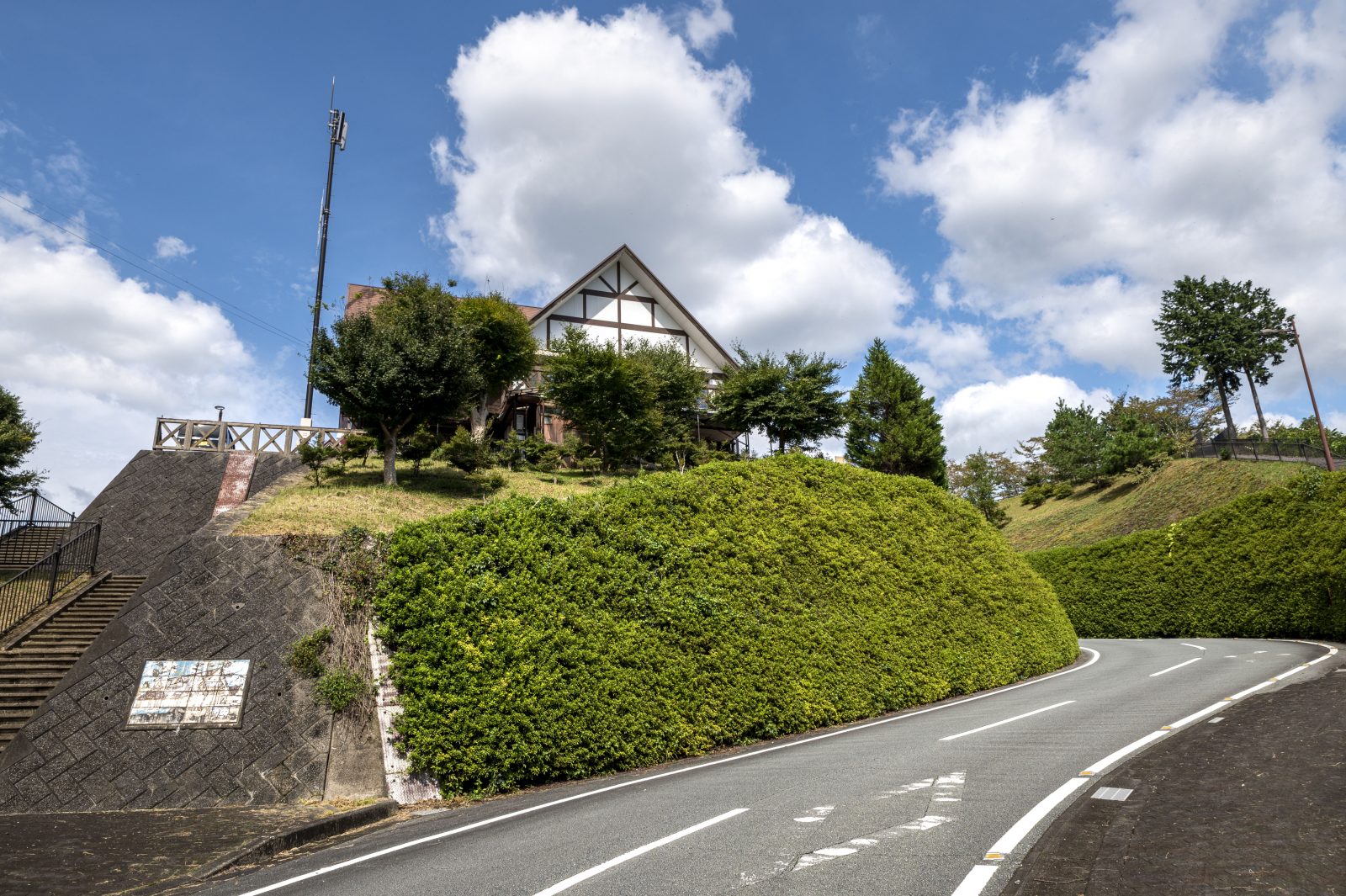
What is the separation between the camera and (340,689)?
9.64 m

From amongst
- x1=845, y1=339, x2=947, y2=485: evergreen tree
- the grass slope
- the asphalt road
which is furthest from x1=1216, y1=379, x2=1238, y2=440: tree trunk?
the asphalt road

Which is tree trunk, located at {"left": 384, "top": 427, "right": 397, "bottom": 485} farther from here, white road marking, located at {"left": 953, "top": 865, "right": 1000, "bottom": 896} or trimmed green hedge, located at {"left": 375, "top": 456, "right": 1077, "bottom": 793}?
white road marking, located at {"left": 953, "top": 865, "right": 1000, "bottom": 896}

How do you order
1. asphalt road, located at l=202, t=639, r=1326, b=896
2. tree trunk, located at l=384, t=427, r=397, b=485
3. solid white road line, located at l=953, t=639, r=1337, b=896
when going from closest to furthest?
solid white road line, located at l=953, t=639, r=1337, b=896, asphalt road, located at l=202, t=639, r=1326, b=896, tree trunk, located at l=384, t=427, r=397, b=485

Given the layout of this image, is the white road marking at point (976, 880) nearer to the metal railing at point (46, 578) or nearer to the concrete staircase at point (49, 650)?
the concrete staircase at point (49, 650)

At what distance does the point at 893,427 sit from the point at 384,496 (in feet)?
88.2

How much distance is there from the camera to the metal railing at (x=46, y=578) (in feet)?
42.7

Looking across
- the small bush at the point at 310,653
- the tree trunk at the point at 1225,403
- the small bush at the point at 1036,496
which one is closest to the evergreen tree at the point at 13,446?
the small bush at the point at 310,653

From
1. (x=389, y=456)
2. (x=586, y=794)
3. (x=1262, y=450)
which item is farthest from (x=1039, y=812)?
(x=1262, y=450)

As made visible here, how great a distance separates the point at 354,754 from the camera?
A: 30.1 ft

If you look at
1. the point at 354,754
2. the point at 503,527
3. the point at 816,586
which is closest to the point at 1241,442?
the point at 816,586

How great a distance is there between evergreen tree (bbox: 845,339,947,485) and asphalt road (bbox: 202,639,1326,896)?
26.4 metres

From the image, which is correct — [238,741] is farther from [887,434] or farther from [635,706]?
[887,434]

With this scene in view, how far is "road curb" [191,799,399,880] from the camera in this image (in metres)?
6.28

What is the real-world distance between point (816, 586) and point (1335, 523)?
624 inches
